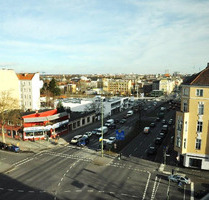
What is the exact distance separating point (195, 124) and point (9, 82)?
60.1 meters

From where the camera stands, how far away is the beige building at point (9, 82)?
65438 mm

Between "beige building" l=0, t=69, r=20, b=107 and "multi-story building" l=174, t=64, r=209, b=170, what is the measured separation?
173ft

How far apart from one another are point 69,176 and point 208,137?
22.8 meters

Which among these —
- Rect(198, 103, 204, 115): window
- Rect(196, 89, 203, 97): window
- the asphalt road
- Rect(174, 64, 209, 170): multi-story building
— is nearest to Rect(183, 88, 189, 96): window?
Rect(174, 64, 209, 170): multi-story building

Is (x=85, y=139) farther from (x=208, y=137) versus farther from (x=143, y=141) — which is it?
(x=208, y=137)

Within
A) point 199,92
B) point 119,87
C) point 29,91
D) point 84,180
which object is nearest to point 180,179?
point 84,180

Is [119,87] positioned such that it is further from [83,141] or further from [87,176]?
[87,176]

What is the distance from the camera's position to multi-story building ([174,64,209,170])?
3222 centimetres

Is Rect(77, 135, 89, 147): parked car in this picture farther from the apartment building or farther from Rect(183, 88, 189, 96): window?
the apartment building

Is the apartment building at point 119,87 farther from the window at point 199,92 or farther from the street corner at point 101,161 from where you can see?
the window at point 199,92

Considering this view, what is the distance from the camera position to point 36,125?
46.5 m

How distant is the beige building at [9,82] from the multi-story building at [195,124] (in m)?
52.7

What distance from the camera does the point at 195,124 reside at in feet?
108

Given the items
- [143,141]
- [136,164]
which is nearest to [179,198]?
[136,164]
